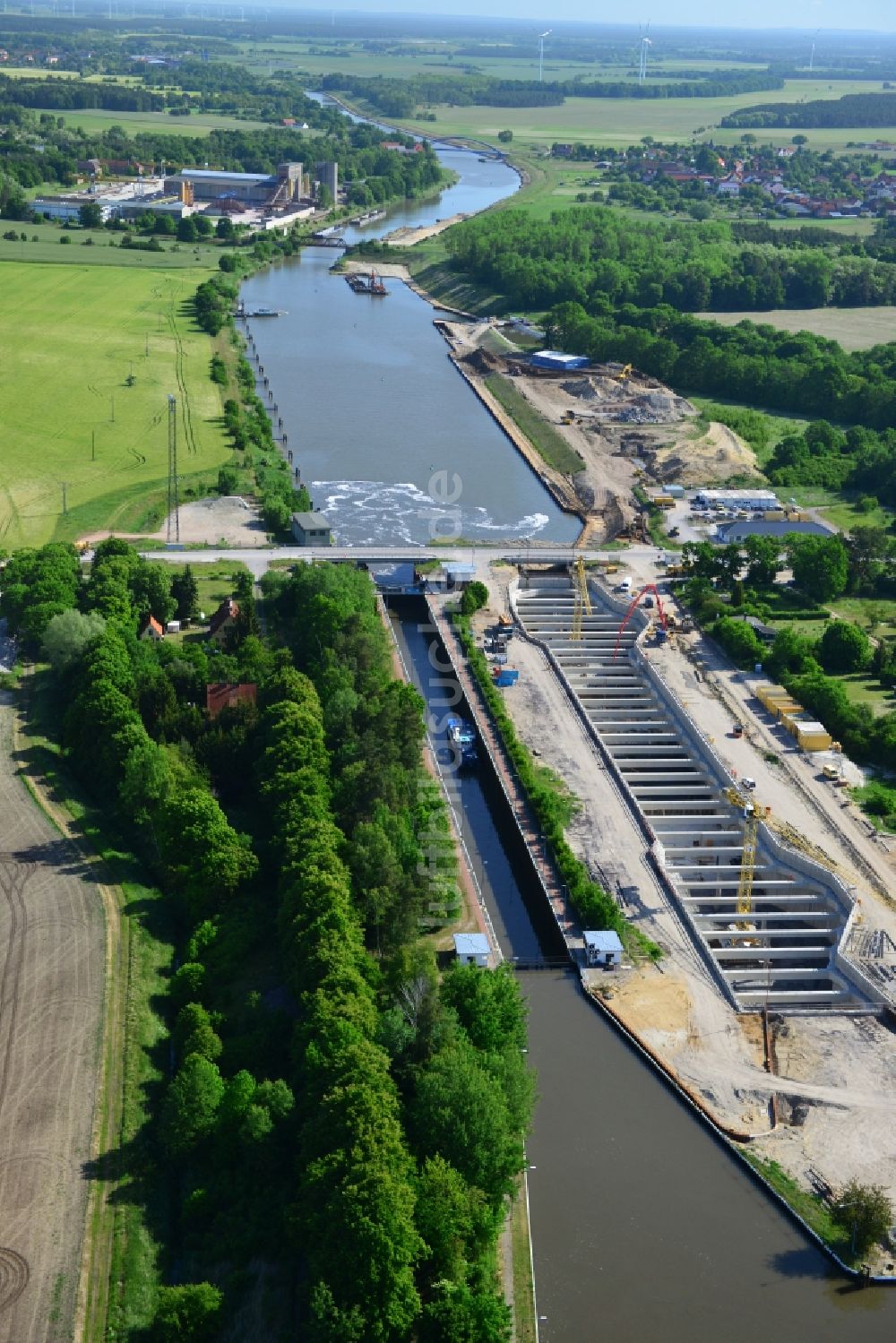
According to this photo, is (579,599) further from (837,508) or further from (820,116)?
(820,116)

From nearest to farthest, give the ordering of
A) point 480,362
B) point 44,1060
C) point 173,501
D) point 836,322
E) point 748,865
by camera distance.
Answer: point 44,1060, point 748,865, point 173,501, point 480,362, point 836,322

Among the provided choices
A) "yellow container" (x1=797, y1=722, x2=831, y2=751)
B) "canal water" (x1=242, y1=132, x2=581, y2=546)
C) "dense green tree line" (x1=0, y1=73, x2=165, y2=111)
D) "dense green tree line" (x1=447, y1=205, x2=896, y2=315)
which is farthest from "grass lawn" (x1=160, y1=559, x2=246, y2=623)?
"dense green tree line" (x1=0, y1=73, x2=165, y2=111)

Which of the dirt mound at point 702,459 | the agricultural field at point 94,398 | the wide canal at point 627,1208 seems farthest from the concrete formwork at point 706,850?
the agricultural field at point 94,398

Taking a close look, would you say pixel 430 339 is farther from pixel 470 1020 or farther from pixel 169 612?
pixel 470 1020

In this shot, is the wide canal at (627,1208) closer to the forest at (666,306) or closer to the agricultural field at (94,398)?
the agricultural field at (94,398)

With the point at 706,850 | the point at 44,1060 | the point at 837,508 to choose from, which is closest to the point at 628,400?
Result: the point at 837,508

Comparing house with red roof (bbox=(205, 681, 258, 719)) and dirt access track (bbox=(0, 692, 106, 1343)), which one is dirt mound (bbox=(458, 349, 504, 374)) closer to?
house with red roof (bbox=(205, 681, 258, 719))
